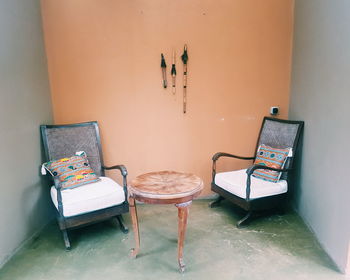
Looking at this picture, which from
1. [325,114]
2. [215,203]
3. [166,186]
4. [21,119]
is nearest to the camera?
[166,186]

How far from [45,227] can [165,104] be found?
1838 mm

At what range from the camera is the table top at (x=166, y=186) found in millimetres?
1940

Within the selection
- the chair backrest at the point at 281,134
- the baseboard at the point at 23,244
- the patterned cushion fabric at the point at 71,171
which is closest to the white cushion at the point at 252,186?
the chair backrest at the point at 281,134

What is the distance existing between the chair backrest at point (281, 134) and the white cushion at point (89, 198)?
1.74 m

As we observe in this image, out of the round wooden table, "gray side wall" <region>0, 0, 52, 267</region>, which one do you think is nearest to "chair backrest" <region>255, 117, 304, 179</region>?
the round wooden table

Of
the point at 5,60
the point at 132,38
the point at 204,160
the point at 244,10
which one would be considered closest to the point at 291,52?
the point at 244,10

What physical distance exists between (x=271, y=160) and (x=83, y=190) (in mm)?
1956

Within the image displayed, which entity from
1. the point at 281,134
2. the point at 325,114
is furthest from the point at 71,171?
the point at 325,114

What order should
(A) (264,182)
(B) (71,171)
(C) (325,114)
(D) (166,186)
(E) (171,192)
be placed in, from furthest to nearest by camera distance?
(A) (264,182) → (B) (71,171) → (C) (325,114) → (D) (166,186) → (E) (171,192)

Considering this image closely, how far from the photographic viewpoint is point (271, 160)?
9.44ft

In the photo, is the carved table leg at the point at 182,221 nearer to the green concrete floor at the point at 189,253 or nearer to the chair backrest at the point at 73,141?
the green concrete floor at the point at 189,253

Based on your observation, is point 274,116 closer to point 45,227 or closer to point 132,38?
point 132,38

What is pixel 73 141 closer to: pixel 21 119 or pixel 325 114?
pixel 21 119

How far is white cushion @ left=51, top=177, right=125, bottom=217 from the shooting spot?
7.52ft
